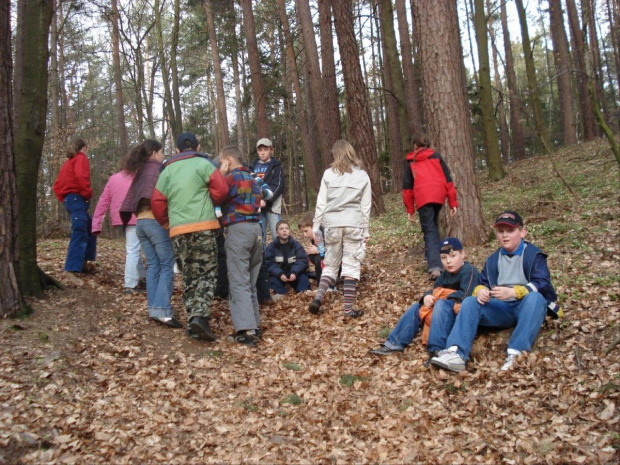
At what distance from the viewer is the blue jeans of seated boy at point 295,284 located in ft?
25.6

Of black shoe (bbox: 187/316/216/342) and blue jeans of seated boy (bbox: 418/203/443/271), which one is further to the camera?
blue jeans of seated boy (bbox: 418/203/443/271)

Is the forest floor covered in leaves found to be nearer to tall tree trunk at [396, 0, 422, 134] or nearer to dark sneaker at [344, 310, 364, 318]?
dark sneaker at [344, 310, 364, 318]

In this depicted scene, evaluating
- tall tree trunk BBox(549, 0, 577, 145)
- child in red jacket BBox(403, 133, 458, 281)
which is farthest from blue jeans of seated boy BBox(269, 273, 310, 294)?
tall tree trunk BBox(549, 0, 577, 145)

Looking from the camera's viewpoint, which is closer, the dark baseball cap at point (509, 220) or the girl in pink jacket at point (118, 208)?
the dark baseball cap at point (509, 220)

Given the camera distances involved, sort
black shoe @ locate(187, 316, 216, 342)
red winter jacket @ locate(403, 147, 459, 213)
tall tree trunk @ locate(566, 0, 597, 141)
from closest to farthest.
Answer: black shoe @ locate(187, 316, 216, 342) < red winter jacket @ locate(403, 147, 459, 213) < tall tree trunk @ locate(566, 0, 597, 141)

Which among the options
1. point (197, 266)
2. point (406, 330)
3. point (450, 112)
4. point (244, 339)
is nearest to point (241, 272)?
point (197, 266)

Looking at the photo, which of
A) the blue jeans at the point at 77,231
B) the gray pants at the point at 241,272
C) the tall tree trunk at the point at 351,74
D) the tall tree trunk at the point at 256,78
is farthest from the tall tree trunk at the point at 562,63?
the blue jeans at the point at 77,231

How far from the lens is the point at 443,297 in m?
5.31

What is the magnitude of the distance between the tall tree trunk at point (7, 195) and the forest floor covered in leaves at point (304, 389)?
0.89 ft

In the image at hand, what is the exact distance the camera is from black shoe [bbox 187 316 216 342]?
5795 millimetres

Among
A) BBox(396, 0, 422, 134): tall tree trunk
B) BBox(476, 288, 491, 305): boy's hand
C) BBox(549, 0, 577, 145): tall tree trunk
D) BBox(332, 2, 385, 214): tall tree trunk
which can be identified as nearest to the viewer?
BBox(476, 288, 491, 305): boy's hand

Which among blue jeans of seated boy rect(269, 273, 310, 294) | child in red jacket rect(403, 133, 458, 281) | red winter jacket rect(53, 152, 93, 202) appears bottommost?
blue jeans of seated boy rect(269, 273, 310, 294)

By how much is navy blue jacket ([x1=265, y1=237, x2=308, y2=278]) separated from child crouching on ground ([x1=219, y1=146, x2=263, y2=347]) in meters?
1.52

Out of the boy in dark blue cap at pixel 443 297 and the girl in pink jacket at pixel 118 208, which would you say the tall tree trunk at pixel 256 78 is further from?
the boy in dark blue cap at pixel 443 297
